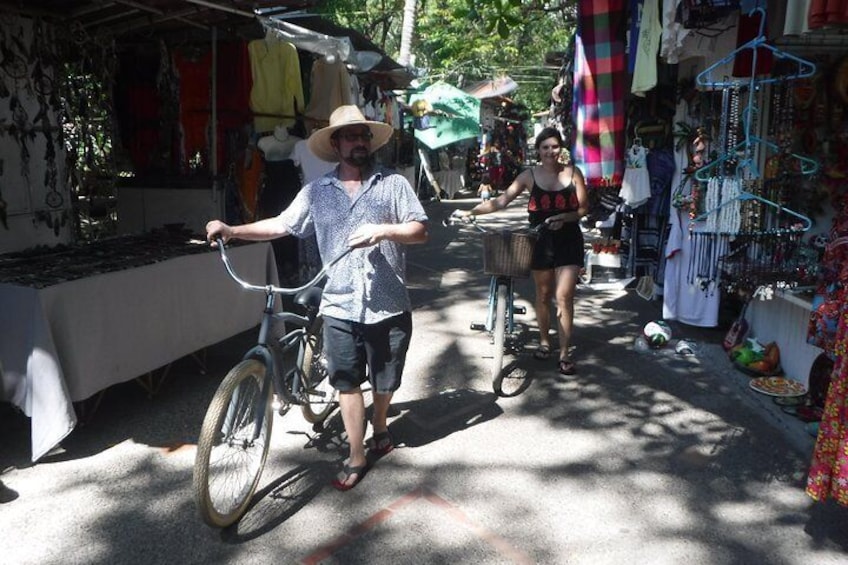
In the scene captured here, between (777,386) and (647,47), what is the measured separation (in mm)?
2995

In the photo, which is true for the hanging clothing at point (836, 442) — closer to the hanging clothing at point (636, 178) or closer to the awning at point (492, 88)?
the hanging clothing at point (636, 178)

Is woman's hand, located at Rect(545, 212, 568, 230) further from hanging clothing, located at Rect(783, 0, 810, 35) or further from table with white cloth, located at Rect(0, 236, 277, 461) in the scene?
table with white cloth, located at Rect(0, 236, 277, 461)

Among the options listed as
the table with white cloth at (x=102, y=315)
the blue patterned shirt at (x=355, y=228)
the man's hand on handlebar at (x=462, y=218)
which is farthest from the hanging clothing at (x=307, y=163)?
the blue patterned shirt at (x=355, y=228)

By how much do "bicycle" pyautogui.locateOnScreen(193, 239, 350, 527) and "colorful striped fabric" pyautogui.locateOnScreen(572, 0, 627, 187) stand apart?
3.52m

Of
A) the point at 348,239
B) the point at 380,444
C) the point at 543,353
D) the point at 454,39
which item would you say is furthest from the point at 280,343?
the point at 454,39

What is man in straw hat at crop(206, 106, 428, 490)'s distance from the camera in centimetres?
342

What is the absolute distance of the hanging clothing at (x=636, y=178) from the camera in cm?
703

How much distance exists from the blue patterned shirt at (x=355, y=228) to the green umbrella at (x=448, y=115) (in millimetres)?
13573

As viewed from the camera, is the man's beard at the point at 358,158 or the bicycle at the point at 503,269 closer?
the man's beard at the point at 358,158

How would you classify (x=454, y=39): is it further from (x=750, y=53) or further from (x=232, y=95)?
(x=750, y=53)

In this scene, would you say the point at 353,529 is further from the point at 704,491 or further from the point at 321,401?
the point at 704,491

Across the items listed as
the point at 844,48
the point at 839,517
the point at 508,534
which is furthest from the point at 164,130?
the point at 839,517

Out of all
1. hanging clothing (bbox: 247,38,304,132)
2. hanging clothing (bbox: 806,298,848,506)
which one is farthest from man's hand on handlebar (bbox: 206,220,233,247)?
hanging clothing (bbox: 247,38,304,132)

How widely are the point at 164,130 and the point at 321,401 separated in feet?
13.5
